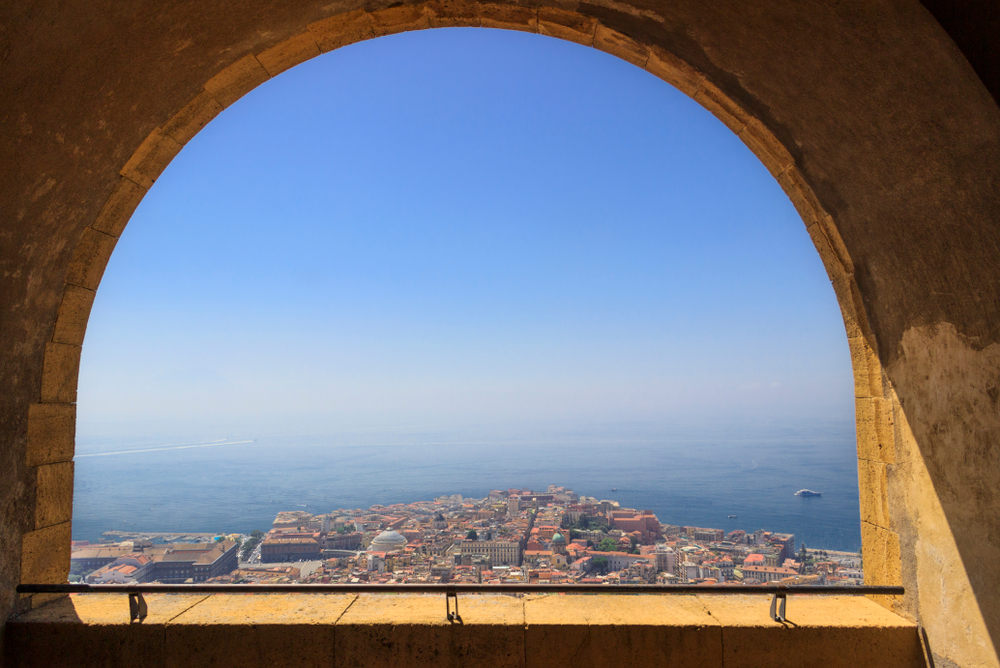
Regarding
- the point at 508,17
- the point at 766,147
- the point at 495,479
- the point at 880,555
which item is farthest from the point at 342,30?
the point at 495,479

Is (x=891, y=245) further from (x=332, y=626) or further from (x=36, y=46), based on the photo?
(x=36, y=46)

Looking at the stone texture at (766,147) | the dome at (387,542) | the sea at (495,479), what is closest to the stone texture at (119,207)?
the sea at (495,479)

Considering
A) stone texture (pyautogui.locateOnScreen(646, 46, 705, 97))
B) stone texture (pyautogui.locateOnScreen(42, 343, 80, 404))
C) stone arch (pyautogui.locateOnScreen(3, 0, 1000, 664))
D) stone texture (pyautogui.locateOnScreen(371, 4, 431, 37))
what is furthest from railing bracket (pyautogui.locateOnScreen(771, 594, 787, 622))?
stone texture (pyautogui.locateOnScreen(42, 343, 80, 404))

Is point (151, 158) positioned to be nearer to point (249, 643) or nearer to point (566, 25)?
point (566, 25)

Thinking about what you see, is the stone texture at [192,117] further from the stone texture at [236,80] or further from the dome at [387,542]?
the dome at [387,542]

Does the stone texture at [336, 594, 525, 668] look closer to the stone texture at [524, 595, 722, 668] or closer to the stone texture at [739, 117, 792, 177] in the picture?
the stone texture at [524, 595, 722, 668]

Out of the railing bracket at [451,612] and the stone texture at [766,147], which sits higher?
the stone texture at [766,147]
